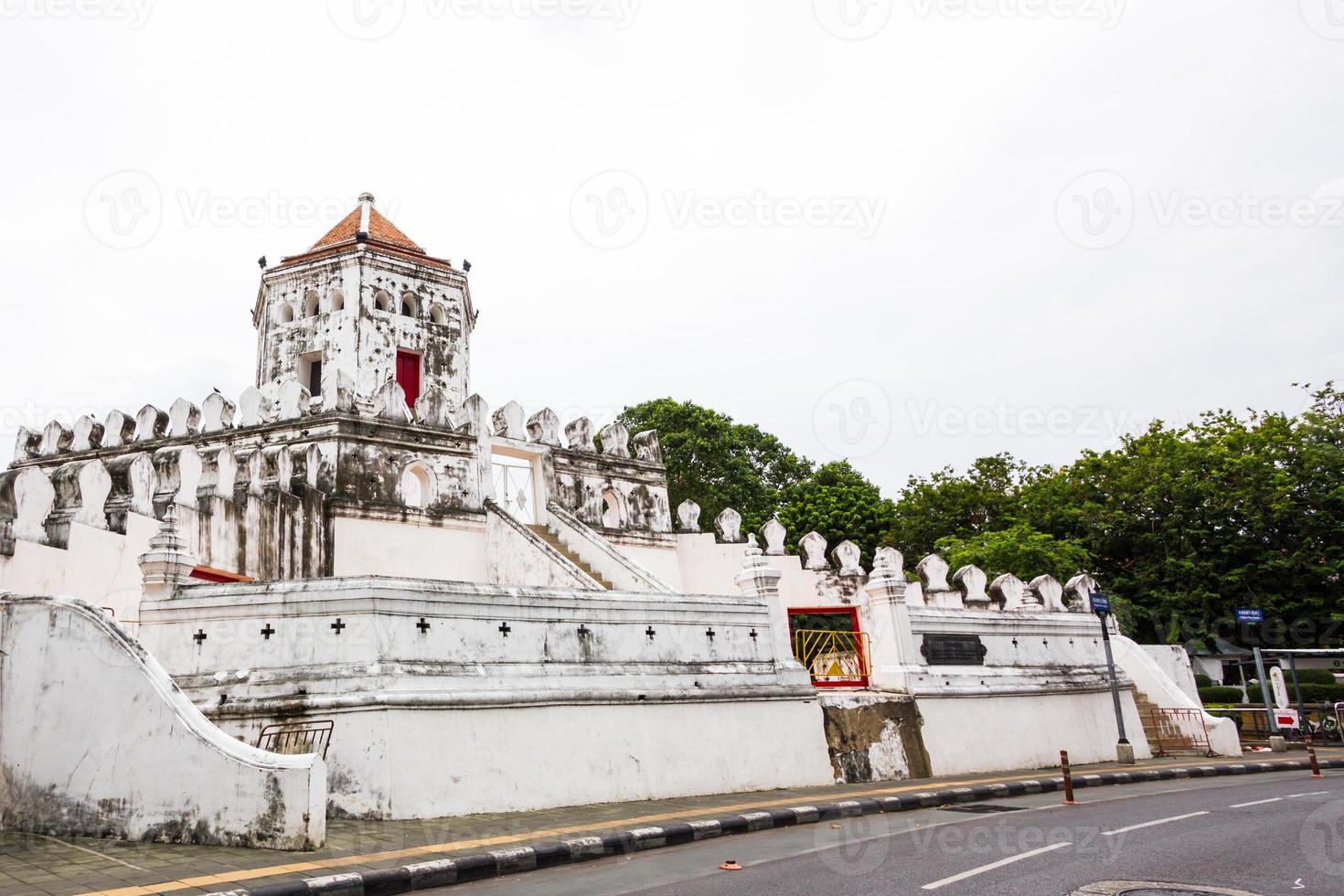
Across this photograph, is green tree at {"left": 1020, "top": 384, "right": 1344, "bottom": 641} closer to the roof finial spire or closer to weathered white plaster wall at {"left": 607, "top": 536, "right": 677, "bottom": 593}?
weathered white plaster wall at {"left": 607, "top": 536, "right": 677, "bottom": 593}

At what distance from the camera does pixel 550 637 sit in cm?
1072

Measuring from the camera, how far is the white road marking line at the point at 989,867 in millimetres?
6500

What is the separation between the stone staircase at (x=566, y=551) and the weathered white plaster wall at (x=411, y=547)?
1.28m

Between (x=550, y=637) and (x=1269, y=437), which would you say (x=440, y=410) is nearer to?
(x=550, y=637)

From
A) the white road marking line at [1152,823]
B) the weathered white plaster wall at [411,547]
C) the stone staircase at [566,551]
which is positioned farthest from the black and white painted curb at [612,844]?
the weathered white plaster wall at [411,547]

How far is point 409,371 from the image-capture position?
20516mm

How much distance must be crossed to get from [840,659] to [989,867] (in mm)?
8144

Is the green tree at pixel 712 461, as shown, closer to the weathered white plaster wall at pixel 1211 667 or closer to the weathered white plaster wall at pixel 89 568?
the weathered white plaster wall at pixel 1211 667

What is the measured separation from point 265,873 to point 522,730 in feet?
11.7

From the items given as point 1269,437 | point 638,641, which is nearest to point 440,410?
point 638,641

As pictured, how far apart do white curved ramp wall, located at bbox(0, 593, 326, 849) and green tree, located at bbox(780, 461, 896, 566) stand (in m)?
25.5

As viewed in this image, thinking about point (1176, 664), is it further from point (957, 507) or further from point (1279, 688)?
point (957, 507)

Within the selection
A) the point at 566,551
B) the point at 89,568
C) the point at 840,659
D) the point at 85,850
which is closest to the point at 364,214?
the point at 566,551

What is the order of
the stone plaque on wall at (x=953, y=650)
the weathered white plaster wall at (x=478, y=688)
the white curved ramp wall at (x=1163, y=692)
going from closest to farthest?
the weathered white plaster wall at (x=478, y=688), the stone plaque on wall at (x=953, y=650), the white curved ramp wall at (x=1163, y=692)
